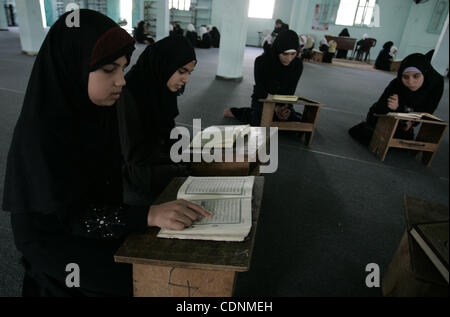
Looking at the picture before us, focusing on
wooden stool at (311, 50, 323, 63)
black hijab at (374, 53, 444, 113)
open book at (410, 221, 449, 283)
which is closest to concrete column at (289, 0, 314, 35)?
wooden stool at (311, 50, 323, 63)

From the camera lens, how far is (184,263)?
682mm

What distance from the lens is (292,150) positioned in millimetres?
2844

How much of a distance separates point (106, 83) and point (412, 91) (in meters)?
2.87

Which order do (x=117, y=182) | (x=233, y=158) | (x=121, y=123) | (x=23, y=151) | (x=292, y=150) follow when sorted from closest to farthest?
(x=23, y=151) < (x=117, y=182) < (x=233, y=158) < (x=121, y=123) < (x=292, y=150)

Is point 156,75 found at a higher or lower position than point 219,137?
higher

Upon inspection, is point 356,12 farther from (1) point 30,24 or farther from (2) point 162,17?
(1) point 30,24

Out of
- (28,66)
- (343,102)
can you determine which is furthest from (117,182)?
(28,66)

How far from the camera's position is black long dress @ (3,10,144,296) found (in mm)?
780

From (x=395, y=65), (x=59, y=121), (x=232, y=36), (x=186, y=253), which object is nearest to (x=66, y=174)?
(x=59, y=121)

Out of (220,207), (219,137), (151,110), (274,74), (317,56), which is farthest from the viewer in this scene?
(317,56)

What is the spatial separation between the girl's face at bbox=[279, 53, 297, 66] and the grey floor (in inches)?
30.7

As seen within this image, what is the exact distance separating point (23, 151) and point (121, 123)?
756 mm

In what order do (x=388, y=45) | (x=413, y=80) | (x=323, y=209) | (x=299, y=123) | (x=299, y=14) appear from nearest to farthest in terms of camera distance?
(x=323, y=209)
(x=413, y=80)
(x=299, y=123)
(x=388, y=45)
(x=299, y=14)
